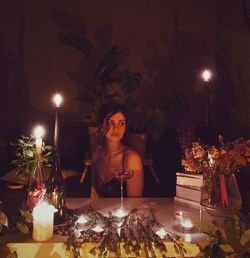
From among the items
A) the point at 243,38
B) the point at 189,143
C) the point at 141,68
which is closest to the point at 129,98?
the point at 141,68

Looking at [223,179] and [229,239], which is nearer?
[229,239]

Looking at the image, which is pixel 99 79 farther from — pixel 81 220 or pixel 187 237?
pixel 187 237

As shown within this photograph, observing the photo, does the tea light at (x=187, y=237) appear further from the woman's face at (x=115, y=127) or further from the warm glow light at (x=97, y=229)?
the woman's face at (x=115, y=127)

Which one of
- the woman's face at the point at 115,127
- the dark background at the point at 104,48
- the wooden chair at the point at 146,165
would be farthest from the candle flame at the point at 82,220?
the dark background at the point at 104,48

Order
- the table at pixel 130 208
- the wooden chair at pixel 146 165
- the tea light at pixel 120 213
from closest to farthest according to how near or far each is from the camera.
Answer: the table at pixel 130 208, the tea light at pixel 120 213, the wooden chair at pixel 146 165

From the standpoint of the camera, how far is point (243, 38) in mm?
2373

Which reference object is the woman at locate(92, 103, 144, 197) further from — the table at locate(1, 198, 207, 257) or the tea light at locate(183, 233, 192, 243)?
the tea light at locate(183, 233, 192, 243)

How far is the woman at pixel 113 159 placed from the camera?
6.17 feet

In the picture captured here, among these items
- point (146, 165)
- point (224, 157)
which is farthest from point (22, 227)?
point (146, 165)

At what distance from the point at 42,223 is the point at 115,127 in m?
0.98

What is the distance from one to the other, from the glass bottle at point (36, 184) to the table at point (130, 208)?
129 millimetres

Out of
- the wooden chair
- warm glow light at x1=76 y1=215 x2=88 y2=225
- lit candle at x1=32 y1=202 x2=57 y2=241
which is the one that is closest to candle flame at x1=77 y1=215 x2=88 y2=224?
warm glow light at x1=76 y1=215 x2=88 y2=225

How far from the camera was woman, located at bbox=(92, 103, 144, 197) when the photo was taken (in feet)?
6.17

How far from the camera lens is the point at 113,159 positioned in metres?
1.99
